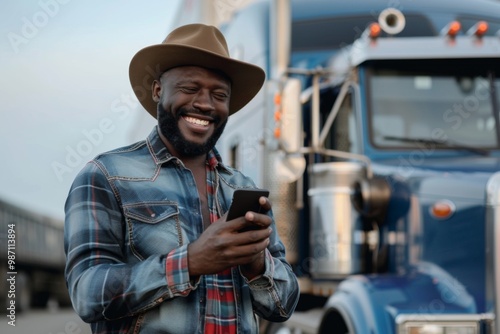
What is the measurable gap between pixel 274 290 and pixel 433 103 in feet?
10.9

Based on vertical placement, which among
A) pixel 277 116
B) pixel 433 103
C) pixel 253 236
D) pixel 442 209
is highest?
pixel 433 103

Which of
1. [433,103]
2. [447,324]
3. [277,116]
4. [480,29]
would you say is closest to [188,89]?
[447,324]

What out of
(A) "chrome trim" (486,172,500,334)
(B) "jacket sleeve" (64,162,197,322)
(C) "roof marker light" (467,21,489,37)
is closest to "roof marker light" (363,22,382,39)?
(C) "roof marker light" (467,21,489,37)

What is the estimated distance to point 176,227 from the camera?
1945 millimetres

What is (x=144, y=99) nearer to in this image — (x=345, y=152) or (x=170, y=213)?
(x=170, y=213)

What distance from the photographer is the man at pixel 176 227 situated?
1.83 metres

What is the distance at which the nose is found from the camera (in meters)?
2.06

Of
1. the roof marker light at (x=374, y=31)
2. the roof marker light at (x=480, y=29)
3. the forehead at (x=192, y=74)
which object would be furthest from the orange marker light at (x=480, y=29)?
the forehead at (x=192, y=74)

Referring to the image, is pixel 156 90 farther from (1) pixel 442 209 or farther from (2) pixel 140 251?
(1) pixel 442 209

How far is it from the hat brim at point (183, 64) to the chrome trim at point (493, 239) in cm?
205

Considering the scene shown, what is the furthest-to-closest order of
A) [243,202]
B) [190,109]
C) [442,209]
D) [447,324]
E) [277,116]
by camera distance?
[277,116] < [442,209] < [447,324] < [190,109] < [243,202]

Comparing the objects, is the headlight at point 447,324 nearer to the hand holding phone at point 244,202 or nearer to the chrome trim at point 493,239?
the chrome trim at point 493,239

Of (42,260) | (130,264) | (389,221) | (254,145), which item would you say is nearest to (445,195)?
(389,221)

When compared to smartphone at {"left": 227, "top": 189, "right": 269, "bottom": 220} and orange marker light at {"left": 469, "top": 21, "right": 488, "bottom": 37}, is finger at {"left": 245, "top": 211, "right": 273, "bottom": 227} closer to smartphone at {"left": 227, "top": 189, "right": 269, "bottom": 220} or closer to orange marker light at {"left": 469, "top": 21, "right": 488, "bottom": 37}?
smartphone at {"left": 227, "top": 189, "right": 269, "bottom": 220}
